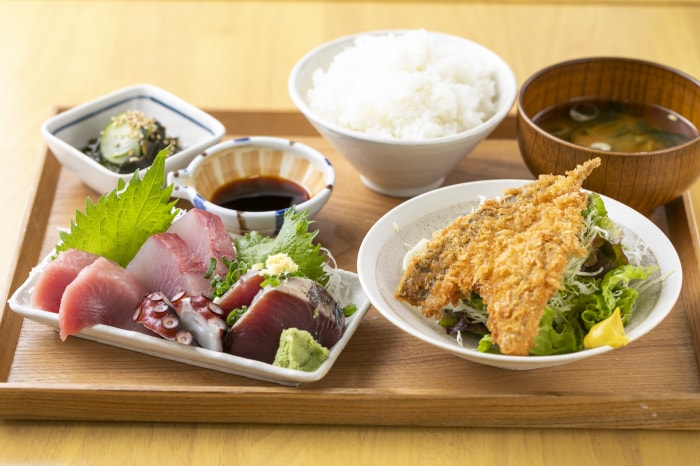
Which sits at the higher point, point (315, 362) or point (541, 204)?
point (541, 204)

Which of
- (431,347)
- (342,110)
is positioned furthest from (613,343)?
(342,110)

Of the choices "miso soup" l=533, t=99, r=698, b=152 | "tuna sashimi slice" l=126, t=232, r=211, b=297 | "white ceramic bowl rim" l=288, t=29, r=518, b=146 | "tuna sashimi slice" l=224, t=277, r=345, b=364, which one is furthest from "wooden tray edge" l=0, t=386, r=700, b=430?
"miso soup" l=533, t=99, r=698, b=152

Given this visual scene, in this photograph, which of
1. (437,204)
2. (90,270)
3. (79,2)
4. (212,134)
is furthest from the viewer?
(79,2)

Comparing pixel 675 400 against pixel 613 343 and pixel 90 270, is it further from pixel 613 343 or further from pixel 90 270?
pixel 90 270

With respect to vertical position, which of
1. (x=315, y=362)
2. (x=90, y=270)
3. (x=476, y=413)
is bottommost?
(x=476, y=413)

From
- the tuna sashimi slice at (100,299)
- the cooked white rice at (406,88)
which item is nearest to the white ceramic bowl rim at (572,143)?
the cooked white rice at (406,88)

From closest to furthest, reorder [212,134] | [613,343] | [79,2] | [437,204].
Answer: [613,343] < [437,204] < [212,134] < [79,2]

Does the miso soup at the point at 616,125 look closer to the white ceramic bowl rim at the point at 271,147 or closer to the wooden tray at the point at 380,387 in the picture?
the wooden tray at the point at 380,387

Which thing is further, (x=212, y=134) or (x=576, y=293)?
(x=212, y=134)

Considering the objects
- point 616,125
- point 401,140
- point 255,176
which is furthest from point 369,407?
point 616,125
